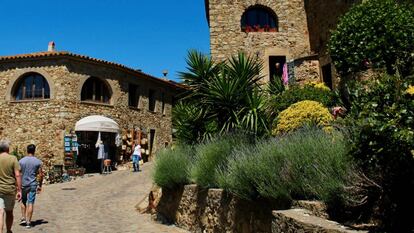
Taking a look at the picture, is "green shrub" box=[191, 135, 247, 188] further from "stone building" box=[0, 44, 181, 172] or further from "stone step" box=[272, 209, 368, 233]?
"stone building" box=[0, 44, 181, 172]

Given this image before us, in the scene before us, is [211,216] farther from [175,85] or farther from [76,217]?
[175,85]

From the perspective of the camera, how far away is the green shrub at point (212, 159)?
7906 mm

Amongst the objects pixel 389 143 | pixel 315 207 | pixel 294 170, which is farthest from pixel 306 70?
pixel 389 143

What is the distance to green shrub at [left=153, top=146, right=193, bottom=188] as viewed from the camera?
9391 millimetres

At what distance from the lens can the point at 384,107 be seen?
3.64 m

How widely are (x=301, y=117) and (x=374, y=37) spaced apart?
10.4ft

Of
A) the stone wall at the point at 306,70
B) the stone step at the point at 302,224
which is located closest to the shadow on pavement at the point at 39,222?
the stone step at the point at 302,224

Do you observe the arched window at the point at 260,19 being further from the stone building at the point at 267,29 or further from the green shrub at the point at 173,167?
the green shrub at the point at 173,167

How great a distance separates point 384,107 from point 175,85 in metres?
27.1

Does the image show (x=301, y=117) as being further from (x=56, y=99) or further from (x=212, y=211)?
(x=56, y=99)

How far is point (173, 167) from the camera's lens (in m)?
9.60

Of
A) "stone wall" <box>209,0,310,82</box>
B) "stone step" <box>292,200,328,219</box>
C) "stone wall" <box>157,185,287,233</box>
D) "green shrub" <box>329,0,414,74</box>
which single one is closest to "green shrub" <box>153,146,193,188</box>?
"stone wall" <box>157,185,287,233</box>

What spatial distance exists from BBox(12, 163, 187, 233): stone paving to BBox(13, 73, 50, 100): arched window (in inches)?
248

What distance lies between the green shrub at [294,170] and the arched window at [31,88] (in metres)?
18.2
